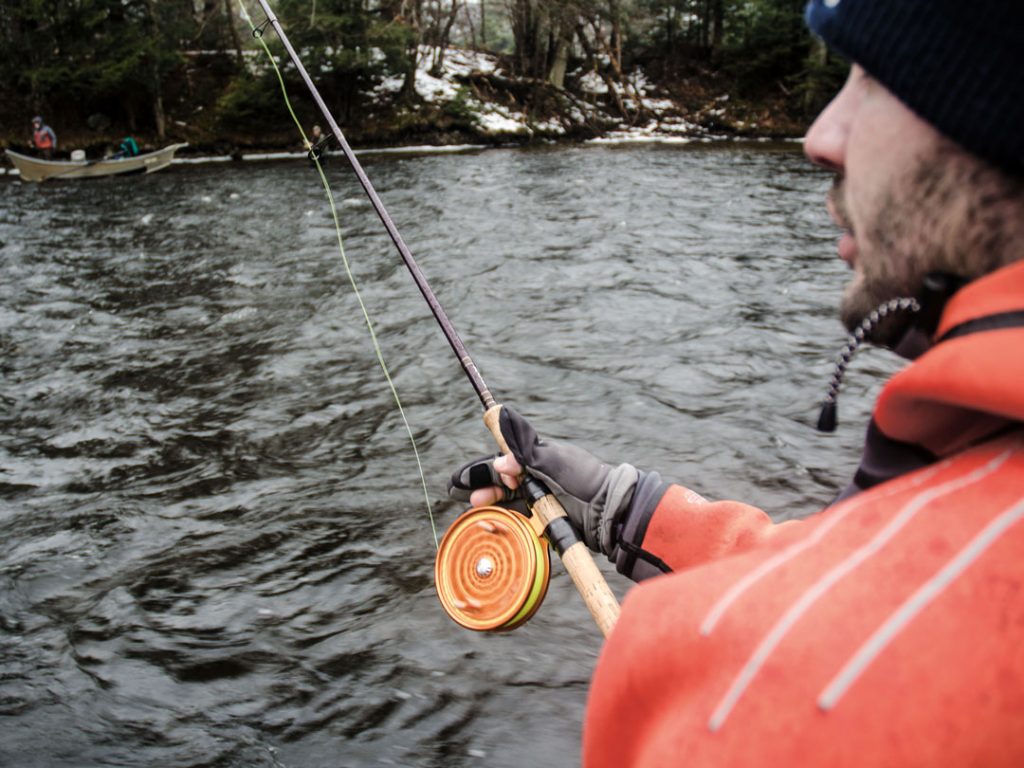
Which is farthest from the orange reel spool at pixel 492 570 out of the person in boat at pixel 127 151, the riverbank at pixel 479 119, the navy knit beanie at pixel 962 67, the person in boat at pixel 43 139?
the person in boat at pixel 43 139

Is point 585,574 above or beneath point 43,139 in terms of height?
beneath

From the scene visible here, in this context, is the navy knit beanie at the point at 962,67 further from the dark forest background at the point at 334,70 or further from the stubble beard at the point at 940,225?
the dark forest background at the point at 334,70

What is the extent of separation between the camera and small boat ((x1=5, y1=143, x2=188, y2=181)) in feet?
66.3

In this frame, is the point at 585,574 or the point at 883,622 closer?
the point at 883,622

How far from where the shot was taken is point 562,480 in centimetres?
265

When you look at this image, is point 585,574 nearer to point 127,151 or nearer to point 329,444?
point 329,444

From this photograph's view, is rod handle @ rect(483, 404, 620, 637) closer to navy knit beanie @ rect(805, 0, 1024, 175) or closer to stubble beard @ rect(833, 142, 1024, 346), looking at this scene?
stubble beard @ rect(833, 142, 1024, 346)

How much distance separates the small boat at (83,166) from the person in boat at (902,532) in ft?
74.4

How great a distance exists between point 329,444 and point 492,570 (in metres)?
3.25

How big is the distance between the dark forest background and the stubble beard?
89.5 ft

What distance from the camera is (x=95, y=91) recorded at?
91.2 feet

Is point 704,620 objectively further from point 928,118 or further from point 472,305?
point 472,305

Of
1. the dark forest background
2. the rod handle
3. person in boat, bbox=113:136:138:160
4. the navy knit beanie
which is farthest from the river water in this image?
the dark forest background

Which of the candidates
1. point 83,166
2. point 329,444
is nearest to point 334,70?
point 83,166
